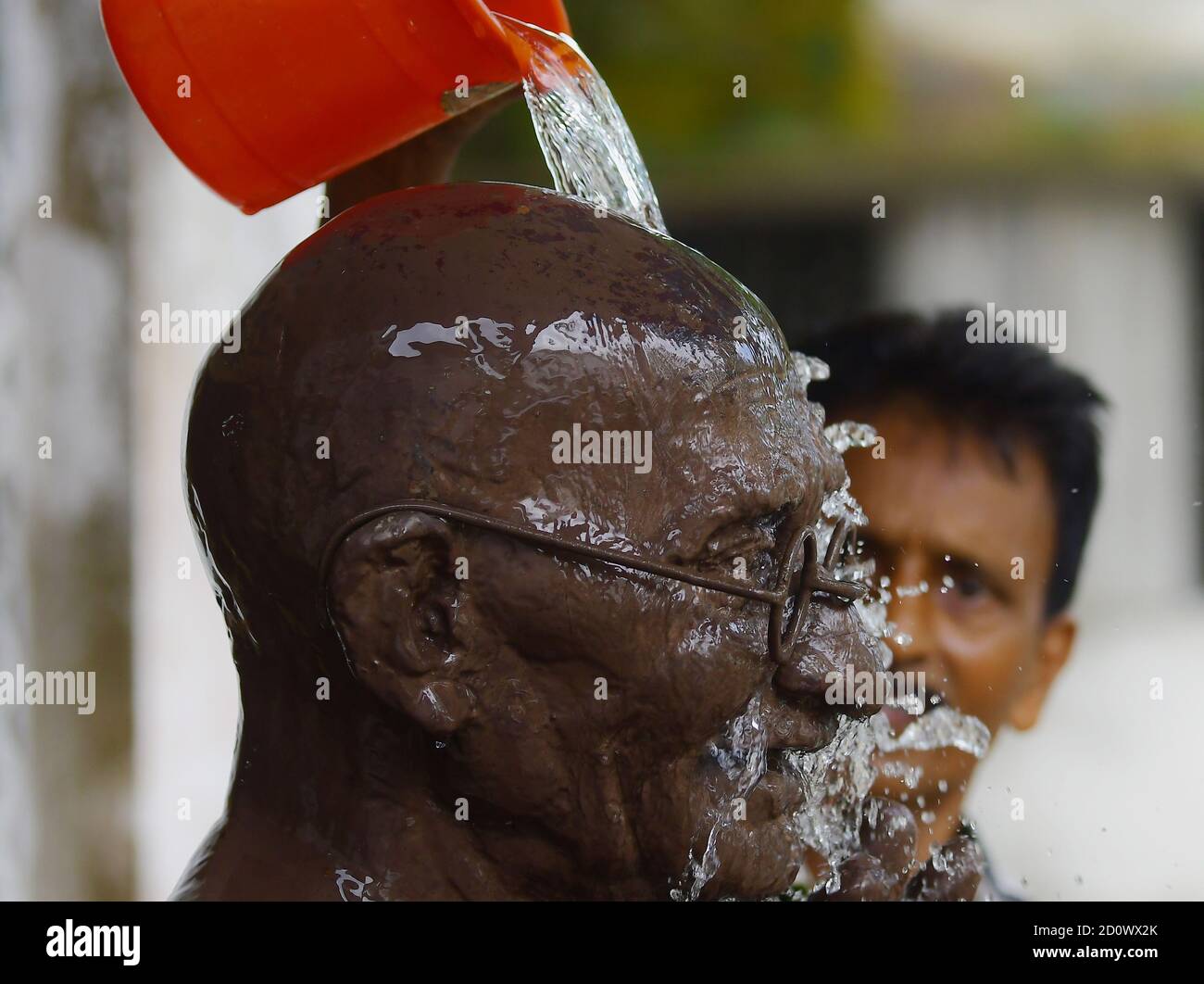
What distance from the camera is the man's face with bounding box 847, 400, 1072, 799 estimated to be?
256 cm

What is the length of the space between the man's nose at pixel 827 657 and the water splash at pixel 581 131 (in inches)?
22.5

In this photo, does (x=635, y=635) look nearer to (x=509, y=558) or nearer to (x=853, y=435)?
(x=509, y=558)

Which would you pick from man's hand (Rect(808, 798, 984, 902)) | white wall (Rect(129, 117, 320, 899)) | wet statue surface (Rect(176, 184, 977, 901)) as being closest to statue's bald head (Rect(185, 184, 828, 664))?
wet statue surface (Rect(176, 184, 977, 901))

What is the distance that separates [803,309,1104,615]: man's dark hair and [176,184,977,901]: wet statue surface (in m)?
1.24

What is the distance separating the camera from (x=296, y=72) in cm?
161

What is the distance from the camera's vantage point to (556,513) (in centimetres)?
138

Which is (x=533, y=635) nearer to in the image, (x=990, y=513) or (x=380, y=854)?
(x=380, y=854)

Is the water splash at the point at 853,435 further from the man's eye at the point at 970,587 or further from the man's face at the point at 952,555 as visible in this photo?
the man's eye at the point at 970,587

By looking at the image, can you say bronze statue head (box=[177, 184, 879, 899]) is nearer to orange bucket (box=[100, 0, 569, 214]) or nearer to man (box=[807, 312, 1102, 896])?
orange bucket (box=[100, 0, 569, 214])

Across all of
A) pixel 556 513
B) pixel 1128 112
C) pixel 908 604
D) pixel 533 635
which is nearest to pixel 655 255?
pixel 556 513

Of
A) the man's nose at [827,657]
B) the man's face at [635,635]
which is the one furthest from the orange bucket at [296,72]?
the man's nose at [827,657]

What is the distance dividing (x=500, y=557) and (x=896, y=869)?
0.87 m

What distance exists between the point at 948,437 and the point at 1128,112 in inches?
128

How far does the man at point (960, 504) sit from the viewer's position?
257 centimetres
